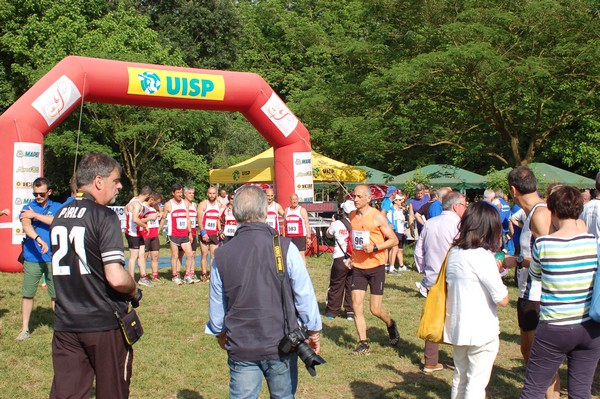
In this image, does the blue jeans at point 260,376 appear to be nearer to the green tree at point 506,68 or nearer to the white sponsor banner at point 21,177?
the white sponsor banner at point 21,177

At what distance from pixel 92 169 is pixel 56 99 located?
8.64 m

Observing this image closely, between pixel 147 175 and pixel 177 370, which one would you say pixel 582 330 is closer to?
pixel 177 370

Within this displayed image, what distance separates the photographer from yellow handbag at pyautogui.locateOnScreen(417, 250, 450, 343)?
4043 mm

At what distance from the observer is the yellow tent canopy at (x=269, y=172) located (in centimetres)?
1744

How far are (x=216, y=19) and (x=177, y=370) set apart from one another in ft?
105

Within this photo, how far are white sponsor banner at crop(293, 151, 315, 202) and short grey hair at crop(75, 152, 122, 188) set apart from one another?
10.9 m

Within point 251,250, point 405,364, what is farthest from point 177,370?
point 251,250

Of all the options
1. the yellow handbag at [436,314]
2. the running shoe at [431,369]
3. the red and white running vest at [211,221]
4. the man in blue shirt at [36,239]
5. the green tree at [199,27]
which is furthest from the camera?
the green tree at [199,27]

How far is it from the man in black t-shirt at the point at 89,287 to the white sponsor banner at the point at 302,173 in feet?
35.8

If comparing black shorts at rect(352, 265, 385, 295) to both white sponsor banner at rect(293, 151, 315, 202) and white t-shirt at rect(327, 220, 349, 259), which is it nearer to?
white t-shirt at rect(327, 220, 349, 259)

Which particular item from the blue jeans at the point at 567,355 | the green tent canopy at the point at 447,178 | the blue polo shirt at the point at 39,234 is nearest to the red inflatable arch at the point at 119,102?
the blue polo shirt at the point at 39,234

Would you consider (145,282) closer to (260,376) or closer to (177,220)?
(177,220)

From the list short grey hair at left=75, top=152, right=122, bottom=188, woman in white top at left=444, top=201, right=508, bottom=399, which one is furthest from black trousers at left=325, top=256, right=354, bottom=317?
short grey hair at left=75, top=152, right=122, bottom=188

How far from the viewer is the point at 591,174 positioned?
27438 mm
